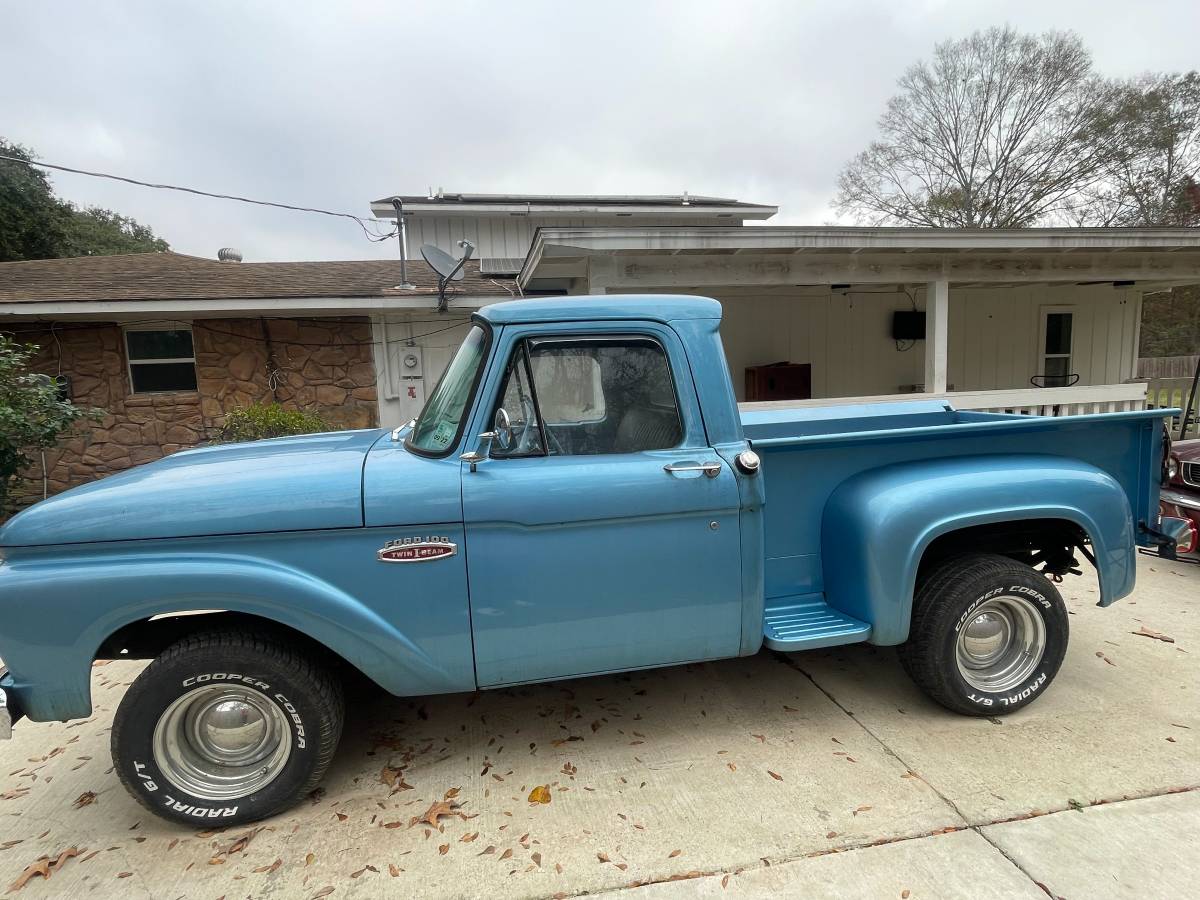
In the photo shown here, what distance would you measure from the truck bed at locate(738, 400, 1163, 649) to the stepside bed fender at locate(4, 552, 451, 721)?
1937mm

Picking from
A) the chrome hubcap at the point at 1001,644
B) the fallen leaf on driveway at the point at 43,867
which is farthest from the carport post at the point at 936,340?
the fallen leaf on driveway at the point at 43,867

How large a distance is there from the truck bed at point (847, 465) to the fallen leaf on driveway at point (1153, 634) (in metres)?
1.14

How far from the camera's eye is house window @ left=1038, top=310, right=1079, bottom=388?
42.3ft

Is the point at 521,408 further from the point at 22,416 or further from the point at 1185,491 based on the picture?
the point at 22,416

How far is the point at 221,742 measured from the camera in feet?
8.66

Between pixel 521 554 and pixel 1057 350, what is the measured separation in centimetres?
1436

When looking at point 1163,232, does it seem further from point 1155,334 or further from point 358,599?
point 1155,334

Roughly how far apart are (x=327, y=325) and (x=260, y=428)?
2.18 m

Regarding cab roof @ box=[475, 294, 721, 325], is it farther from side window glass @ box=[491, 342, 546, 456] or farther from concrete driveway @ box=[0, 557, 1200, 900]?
concrete driveway @ box=[0, 557, 1200, 900]

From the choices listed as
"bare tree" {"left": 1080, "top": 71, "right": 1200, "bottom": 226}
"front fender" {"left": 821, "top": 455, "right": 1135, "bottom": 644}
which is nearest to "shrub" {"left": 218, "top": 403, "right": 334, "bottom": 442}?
"front fender" {"left": 821, "top": 455, "right": 1135, "bottom": 644}

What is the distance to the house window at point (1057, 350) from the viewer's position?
1290 cm

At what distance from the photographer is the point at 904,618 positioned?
2939 mm

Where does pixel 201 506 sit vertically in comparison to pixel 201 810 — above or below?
above

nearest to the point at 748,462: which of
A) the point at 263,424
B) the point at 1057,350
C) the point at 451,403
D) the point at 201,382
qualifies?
the point at 451,403
